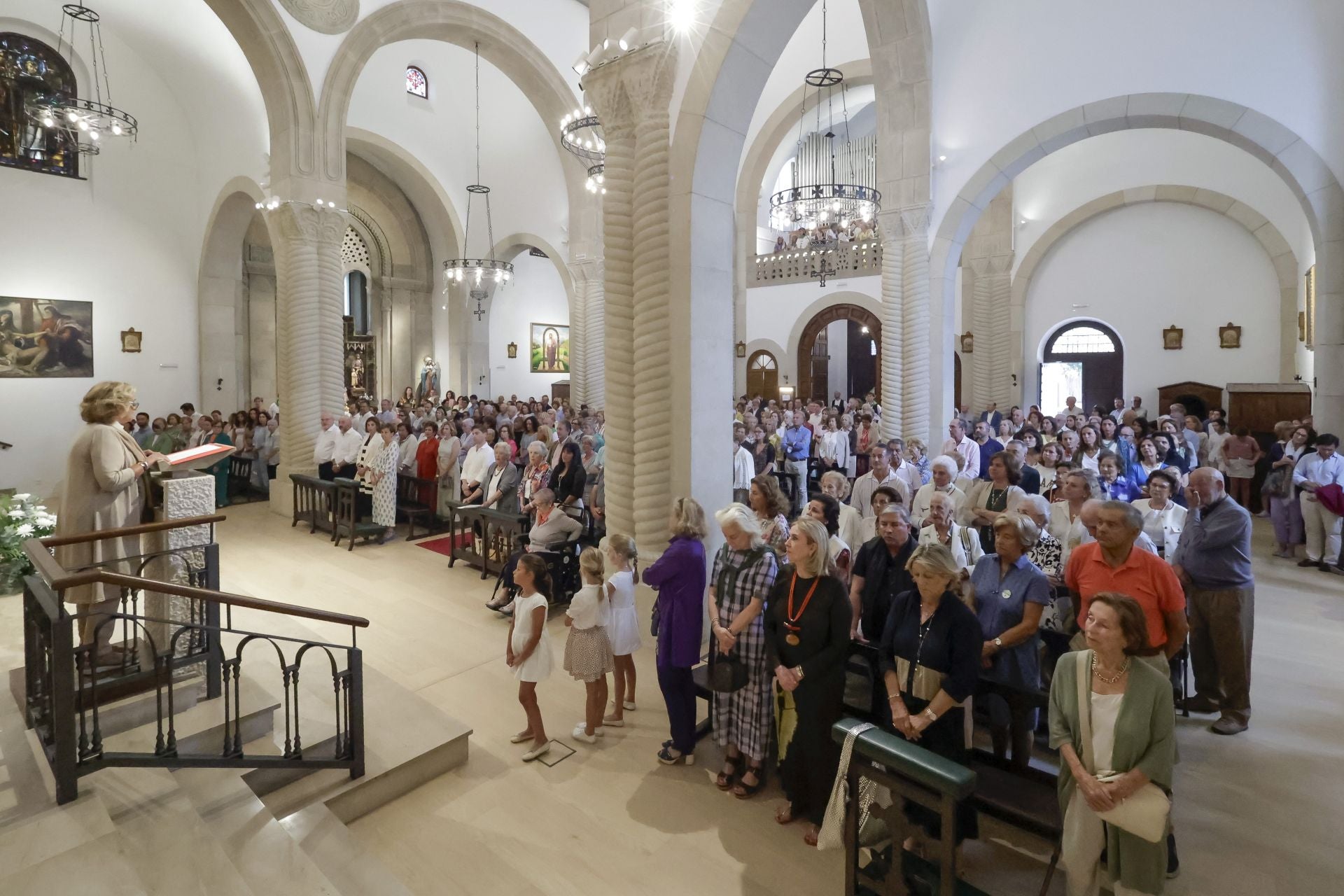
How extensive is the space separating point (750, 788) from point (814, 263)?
1651cm

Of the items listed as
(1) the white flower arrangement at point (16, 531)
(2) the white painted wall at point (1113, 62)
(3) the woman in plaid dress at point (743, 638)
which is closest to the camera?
(3) the woman in plaid dress at point (743, 638)

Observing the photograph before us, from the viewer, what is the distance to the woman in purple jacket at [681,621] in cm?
387

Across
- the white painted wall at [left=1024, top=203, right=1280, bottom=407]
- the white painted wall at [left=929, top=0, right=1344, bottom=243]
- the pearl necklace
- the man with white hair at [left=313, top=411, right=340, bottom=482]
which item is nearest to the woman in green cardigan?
the pearl necklace

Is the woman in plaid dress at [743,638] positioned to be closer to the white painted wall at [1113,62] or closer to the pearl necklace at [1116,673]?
the pearl necklace at [1116,673]

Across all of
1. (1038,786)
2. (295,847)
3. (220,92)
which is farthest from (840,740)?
(220,92)

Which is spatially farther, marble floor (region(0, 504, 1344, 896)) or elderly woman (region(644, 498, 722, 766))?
elderly woman (region(644, 498, 722, 766))

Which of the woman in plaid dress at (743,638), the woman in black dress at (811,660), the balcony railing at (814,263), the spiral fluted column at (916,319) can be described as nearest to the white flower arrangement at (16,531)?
the woman in plaid dress at (743,638)

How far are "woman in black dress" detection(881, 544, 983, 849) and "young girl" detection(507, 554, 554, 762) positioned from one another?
1876 millimetres

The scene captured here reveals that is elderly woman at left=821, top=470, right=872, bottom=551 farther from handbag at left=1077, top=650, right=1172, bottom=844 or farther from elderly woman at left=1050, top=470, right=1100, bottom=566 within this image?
handbag at left=1077, top=650, right=1172, bottom=844

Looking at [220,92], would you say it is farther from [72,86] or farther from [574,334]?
[574,334]

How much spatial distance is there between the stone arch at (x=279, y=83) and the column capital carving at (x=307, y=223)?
0.84ft

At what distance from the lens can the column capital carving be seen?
9.78m

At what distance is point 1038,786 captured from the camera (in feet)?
9.76

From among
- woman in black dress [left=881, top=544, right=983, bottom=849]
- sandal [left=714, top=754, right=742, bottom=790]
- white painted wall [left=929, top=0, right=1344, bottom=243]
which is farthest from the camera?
white painted wall [left=929, top=0, right=1344, bottom=243]
